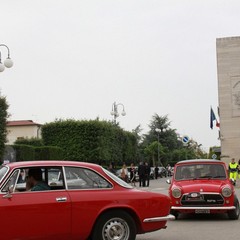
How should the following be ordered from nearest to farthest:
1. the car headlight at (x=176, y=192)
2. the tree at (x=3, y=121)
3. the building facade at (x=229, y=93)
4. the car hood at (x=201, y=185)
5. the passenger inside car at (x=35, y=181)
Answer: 1. the passenger inside car at (x=35, y=181)
2. the car hood at (x=201, y=185)
3. the car headlight at (x=176, y=192)
4. the tree at (x=3, y=121)
5. the building facade at (x=229, y=93)

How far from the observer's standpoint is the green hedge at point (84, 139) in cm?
4681

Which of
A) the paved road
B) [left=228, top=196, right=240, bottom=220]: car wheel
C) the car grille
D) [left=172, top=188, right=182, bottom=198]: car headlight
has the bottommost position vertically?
the paved road

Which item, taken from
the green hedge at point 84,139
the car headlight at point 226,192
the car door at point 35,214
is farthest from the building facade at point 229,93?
the car door at point 35,214

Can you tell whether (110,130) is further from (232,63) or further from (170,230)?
(170,230)

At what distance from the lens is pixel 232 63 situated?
53.0 m

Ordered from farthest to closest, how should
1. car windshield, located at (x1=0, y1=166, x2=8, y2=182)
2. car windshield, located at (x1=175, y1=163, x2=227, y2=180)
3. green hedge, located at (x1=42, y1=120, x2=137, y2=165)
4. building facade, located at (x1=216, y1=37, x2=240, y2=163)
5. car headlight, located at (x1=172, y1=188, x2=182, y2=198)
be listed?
building facade, located at (x1=216, y1=37, x2=240, y2=163), green hedge, located at (x1=42, y1=120, x2=137, y2=165), car windshield, located at (x1=175, y1=163, x2=227, y2=180), car headlight, located at (x1=172, y1=188, x2=182, y2=198), car windshield, located at (x1=0, y1=166, x2=8, y2=182)

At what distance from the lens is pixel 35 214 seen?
24.5ft

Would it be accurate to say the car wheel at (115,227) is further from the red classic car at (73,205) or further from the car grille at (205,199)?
the car grille at (205,199)

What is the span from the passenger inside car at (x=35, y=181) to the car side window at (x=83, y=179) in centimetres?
40

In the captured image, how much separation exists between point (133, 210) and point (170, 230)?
113 inches

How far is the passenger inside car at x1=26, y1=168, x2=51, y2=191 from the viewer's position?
785cm

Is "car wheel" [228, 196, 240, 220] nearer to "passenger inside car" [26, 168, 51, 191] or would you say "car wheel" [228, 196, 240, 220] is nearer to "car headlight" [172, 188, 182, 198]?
"car headlight" [172, 188, 182, 198]

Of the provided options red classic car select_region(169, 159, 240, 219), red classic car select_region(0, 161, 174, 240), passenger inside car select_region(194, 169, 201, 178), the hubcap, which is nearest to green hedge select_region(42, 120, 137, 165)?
passenger inside car select_region(194, 169, 201, 178)

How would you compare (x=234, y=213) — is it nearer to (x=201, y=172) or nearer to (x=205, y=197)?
(x=205, y=197)
